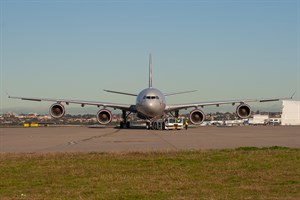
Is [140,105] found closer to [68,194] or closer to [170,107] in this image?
[170,107]

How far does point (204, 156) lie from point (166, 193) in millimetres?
6867

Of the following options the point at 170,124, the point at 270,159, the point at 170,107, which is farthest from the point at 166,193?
the point at 170,107

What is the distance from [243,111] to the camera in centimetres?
5266

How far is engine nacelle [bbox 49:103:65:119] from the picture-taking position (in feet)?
171

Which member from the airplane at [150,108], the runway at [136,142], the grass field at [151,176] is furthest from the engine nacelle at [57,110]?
the grass field at [151,176]

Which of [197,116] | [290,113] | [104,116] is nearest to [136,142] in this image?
[104,116]

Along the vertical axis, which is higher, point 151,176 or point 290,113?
point 290,113

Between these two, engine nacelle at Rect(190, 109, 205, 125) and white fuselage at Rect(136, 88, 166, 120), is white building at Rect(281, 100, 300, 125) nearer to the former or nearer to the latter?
engine nacelle at Rect(190, 109, 205, 125)

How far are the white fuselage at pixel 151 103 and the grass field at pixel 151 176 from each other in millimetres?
31428

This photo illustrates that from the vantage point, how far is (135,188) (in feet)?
34.6

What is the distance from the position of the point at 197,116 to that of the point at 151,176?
40.7m

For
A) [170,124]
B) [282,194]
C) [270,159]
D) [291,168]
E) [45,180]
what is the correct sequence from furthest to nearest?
[170,124] < [270,159] < [291,168] < [45,180] < [282,194]

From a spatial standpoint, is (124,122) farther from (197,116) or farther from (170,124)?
(170,124)

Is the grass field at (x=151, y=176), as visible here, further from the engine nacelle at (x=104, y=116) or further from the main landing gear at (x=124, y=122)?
the main landing gear at (x=124, y=122)
